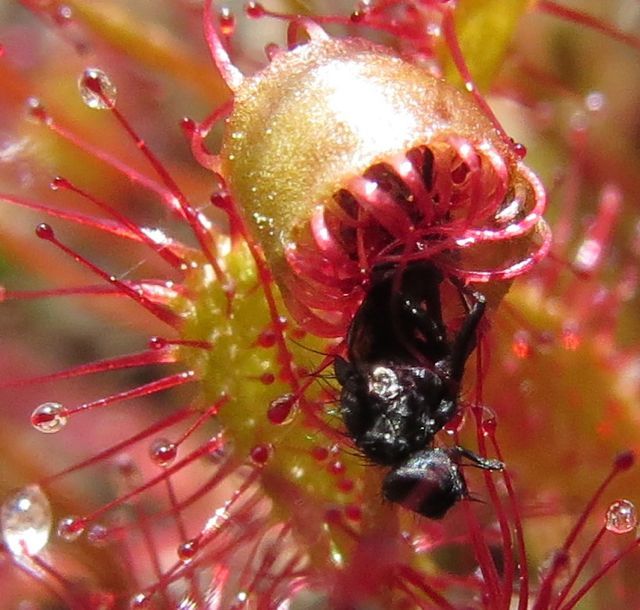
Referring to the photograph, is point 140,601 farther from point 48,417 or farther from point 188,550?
point 48,417

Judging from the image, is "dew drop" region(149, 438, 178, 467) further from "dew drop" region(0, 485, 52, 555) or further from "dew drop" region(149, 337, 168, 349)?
"dew drop" region(0, 485, 52, 555)

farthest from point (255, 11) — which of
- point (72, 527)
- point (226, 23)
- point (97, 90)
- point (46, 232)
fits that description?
point (72, 527)

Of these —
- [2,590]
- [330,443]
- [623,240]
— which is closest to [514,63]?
[623,240]

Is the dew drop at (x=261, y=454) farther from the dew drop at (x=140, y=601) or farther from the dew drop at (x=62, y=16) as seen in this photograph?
the dew drop at (x=62, y=16)

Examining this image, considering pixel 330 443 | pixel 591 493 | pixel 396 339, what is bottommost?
pixel 591 493

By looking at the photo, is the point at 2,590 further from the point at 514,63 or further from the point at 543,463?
the point at 514,63

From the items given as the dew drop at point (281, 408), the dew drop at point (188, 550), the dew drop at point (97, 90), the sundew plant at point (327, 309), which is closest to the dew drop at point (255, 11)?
the sundew plant at point (327, 309)
